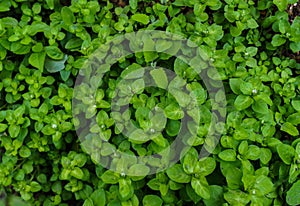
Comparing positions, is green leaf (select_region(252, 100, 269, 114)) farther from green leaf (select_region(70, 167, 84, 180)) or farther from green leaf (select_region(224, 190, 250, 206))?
green leaf (select_region(70, 167, 84, 180))

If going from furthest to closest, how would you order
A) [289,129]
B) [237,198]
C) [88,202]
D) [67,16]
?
[67,16]
[289,129]
[88,202]
[237,198]

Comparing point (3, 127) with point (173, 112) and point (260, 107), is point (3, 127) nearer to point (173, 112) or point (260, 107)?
point (173, 112)

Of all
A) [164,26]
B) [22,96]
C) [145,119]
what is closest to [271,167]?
[145,119]

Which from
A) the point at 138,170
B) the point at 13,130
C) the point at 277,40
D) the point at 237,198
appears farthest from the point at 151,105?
the point at 277,40

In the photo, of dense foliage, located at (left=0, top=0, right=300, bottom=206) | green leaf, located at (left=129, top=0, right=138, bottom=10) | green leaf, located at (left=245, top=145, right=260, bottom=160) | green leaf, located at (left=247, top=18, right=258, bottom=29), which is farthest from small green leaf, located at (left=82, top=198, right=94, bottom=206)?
green leaf, located at (left=247, top=18, right=258, bottom=29)

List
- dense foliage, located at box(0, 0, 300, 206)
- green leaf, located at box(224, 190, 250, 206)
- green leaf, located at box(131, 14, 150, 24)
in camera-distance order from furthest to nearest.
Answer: green leaf, located at box(131, 14, 150, 24)
dense foliage, located at box(0, 0, 300, 206)
green leaf, located at box(224, 190, 250, 206)

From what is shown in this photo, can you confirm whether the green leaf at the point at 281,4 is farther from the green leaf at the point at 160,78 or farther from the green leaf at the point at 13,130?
the green leaf at the point at 13,130

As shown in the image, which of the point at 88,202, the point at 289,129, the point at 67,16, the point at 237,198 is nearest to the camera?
the point at 237,198
